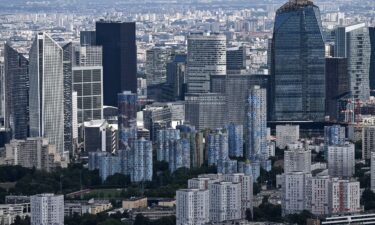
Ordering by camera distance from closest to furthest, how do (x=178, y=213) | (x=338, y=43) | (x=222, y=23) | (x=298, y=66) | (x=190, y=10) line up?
(x=178, y=213) < (x=298, y=66) < (x=338, y=43) < (x=222, y=23) < (x=190, y=10)

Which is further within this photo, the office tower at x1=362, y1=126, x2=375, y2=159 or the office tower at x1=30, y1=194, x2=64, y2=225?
the office tower at x1=362, y1=126, x2=375, y2=159

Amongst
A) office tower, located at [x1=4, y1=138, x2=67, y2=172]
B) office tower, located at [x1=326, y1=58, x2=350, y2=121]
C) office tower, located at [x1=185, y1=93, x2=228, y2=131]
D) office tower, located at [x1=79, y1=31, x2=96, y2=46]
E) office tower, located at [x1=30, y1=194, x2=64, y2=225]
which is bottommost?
office tower, located at [x1=30, y1=194, x2=64, y2=225]

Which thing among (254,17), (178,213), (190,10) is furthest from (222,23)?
(178,213)

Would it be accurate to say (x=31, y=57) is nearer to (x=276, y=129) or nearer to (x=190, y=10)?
(x=276, y=129)

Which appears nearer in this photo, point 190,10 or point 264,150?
point 264,150

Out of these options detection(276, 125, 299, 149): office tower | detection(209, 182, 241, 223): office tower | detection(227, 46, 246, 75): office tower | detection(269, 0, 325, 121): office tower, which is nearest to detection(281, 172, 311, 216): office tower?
detection(209, 182, 241, 223): office tower

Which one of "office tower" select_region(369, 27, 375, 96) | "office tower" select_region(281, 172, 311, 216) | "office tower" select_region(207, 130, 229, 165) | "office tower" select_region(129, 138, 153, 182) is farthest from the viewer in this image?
"office tower" select_region(369, 27, 375, 96)

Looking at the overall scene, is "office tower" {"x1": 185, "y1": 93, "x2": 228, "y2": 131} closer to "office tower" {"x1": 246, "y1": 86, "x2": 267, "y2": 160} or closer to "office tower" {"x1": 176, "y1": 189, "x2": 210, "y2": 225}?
"office tower" {"x1": 246, "y1": 86, "x2": 267, "y2": 160}
